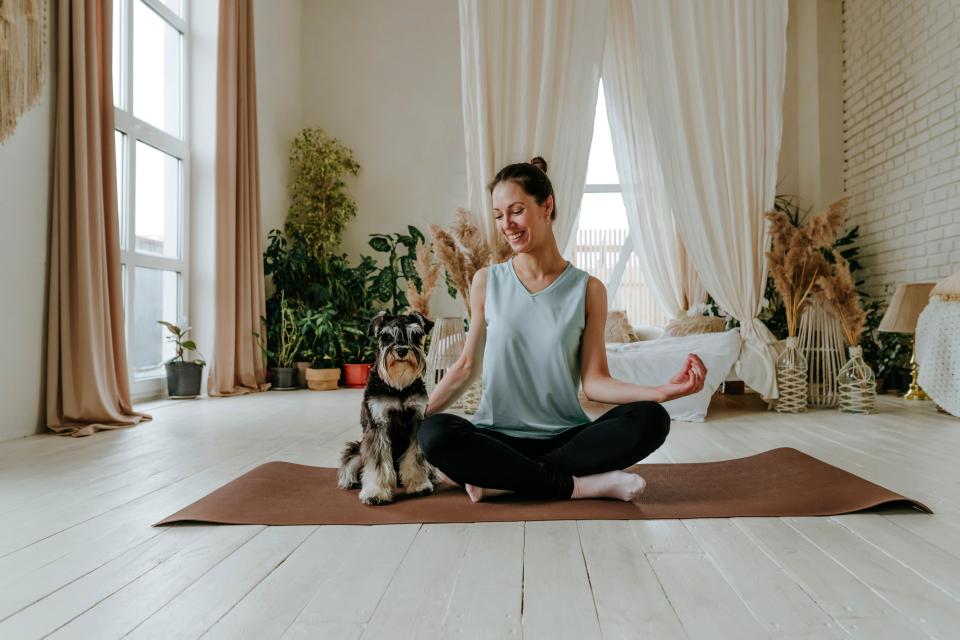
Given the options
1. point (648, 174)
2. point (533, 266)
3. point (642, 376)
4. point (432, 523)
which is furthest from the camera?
point (648, 174)

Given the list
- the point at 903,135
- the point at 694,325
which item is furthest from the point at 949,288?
the point at 903,135

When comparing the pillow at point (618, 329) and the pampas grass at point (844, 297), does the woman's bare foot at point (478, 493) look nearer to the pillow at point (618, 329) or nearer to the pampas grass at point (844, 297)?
the pampas grass at point (844, 297)

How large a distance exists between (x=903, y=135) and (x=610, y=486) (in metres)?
4.75

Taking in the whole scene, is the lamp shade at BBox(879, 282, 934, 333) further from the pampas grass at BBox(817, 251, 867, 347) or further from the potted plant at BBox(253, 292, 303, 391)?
the potted plant at BBox(253, 292, 303, 391)

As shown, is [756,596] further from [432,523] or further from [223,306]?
[223,306]

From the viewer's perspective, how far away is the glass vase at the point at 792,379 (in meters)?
4.20

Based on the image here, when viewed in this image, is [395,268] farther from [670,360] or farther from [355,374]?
[670,360]

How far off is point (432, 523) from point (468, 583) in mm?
454

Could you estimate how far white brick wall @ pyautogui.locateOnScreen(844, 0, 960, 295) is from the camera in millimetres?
4820

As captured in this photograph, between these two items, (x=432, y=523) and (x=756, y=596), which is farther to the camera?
(x=432, y=523)

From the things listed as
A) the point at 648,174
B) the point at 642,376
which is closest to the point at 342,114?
the point at 648,174

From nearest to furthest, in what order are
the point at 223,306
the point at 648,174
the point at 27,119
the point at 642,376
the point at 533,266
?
the point at 533,266 → the point at 27,119 → the point at 642,376 → the point at 223,306 → the point at 648,174

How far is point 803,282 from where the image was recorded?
4324mm

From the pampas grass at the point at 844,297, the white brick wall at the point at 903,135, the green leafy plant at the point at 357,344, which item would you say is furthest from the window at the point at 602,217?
the pampas grass at the point at 844,297
